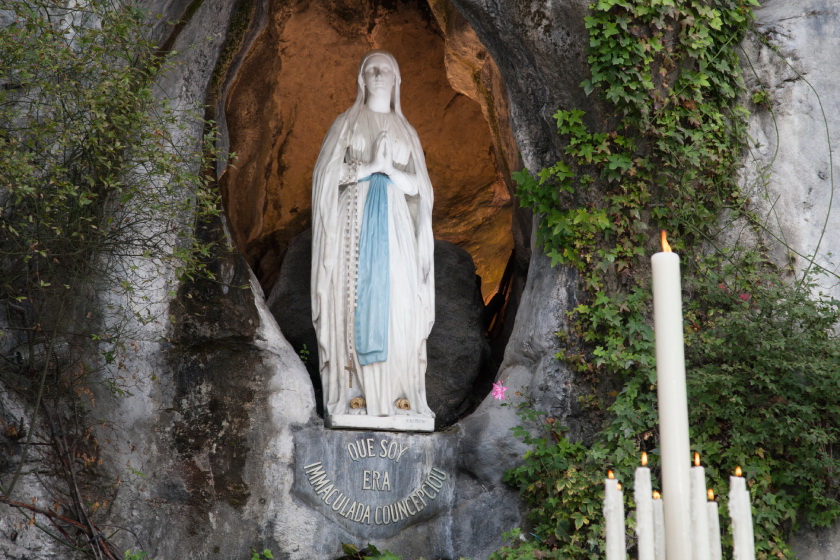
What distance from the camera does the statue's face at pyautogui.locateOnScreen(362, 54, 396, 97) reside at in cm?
607

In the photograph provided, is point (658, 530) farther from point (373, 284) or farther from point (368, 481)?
point (373, 284)

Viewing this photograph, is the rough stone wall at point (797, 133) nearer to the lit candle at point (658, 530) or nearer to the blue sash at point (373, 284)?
the blue sash at point (373, 284)

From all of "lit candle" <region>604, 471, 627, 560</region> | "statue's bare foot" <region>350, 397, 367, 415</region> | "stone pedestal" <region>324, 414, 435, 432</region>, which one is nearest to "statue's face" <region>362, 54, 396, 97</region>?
"statue's bare foot" <region>350, 397, 367, 415</region>

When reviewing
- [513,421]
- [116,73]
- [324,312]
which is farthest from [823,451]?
[116,73]

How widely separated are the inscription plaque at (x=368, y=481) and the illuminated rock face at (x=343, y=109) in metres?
1.94

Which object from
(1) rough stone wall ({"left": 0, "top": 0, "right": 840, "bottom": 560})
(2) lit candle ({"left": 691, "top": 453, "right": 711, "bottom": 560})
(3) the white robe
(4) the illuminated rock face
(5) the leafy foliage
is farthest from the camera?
(4) the illuminated rock face

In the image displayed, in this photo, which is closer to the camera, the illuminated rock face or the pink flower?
the pink flower

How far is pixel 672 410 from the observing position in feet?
5.56

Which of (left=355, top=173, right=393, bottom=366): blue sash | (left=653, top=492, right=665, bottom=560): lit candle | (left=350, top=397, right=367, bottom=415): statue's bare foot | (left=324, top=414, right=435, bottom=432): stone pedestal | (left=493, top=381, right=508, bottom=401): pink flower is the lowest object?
(left=653, top=492, right=665, bottom=560): lit candle

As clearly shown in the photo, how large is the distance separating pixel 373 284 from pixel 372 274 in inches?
2.3

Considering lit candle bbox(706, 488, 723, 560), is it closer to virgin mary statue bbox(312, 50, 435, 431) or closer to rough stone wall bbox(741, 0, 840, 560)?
virgin mary statue bbox(312, 50, 435, 431)

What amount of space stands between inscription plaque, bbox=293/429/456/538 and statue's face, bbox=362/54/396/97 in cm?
206

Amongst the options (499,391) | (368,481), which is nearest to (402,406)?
(368,481)

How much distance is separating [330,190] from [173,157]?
3.32ft
